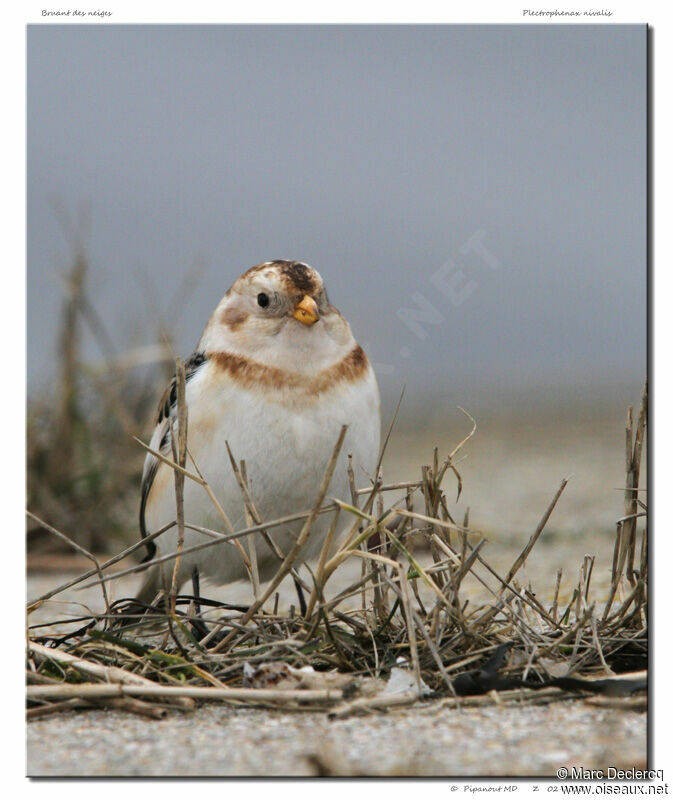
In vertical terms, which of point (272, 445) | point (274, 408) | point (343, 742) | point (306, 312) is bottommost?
point (343, 742)

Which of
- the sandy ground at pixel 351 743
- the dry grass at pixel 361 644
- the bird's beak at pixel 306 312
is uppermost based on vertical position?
the bird's beak at pixel 306 312

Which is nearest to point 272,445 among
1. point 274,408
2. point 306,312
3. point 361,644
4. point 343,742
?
point 274,408

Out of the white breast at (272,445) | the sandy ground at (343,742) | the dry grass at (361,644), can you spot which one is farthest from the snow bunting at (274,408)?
the sandy ground at (343,742)

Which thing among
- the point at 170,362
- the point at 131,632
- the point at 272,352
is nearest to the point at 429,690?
the point at 131,632

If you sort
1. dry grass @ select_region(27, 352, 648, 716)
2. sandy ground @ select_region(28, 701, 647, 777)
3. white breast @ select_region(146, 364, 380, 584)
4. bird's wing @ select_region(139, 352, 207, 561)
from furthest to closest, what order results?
bird's wing @ select_region(139, 352, 207, 561), white breast @ select_region(146, 364, 380, 584), dry grass @ select_region(27, 352, 648, 716), sandy ground @ select_region(28, 701, 647, 777)

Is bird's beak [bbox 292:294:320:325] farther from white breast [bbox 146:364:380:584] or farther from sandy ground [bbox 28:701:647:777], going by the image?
sandy ground [bbox 28:701:647:777]

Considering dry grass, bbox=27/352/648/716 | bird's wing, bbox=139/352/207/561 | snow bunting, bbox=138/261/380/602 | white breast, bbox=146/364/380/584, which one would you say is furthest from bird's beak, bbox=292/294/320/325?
dry grass, bbox=27/352/648/716

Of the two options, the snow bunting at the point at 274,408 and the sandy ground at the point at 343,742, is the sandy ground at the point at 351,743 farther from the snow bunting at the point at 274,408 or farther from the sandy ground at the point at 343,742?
the snow bunting at the point at 274,408

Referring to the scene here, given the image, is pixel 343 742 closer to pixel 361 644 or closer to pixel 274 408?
pixel 361 644
